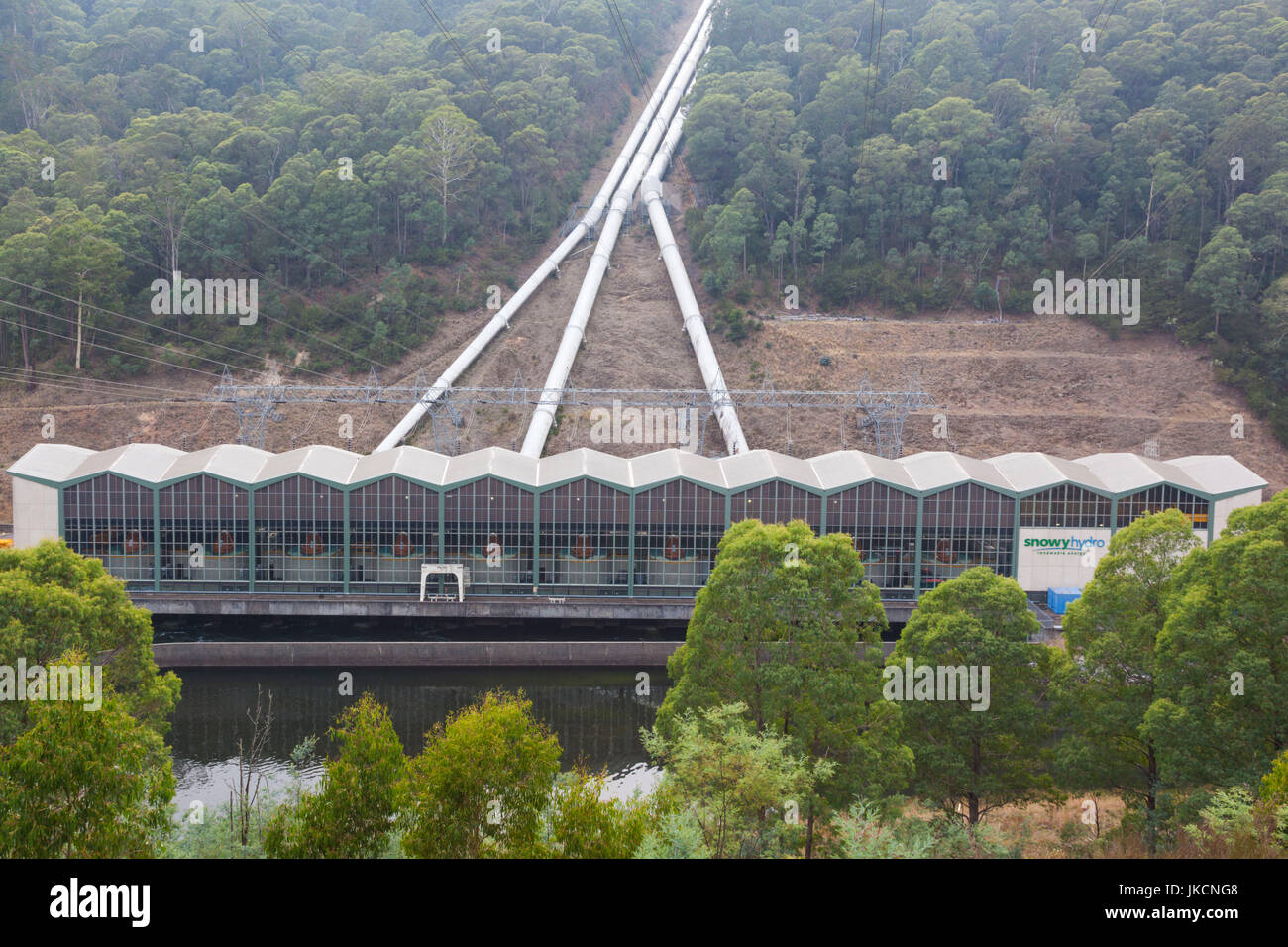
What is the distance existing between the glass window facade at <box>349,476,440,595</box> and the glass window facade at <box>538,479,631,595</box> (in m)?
3.78

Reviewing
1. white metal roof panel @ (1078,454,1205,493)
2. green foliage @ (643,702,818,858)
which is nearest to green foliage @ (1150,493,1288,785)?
green foliage @ (643,702,818,858)

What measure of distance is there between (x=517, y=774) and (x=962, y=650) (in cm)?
981

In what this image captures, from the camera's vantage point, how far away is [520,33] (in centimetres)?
8069

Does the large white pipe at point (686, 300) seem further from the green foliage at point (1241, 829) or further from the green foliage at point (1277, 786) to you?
the green foliage at point (1277, 786)

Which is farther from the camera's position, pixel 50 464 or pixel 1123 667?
pixel 50 464

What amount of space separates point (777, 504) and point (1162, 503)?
14.2 metres

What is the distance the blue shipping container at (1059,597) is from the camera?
3098cm

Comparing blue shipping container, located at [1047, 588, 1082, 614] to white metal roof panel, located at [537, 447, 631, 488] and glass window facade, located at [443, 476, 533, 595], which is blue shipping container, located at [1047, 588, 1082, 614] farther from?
glass window facade, located at [443, 476, 533, 595]

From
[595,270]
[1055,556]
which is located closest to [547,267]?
[595,270]

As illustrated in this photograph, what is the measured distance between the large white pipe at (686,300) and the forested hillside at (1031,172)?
2854 millimetres

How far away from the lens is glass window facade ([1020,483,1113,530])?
32.5 metres

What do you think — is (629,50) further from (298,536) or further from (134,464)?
(298,536)

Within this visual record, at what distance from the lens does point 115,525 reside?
3228 centimetres

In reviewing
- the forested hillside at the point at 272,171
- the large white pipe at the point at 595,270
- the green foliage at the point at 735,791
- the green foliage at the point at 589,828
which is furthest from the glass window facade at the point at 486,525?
the forested hillside at the point at 272,171
